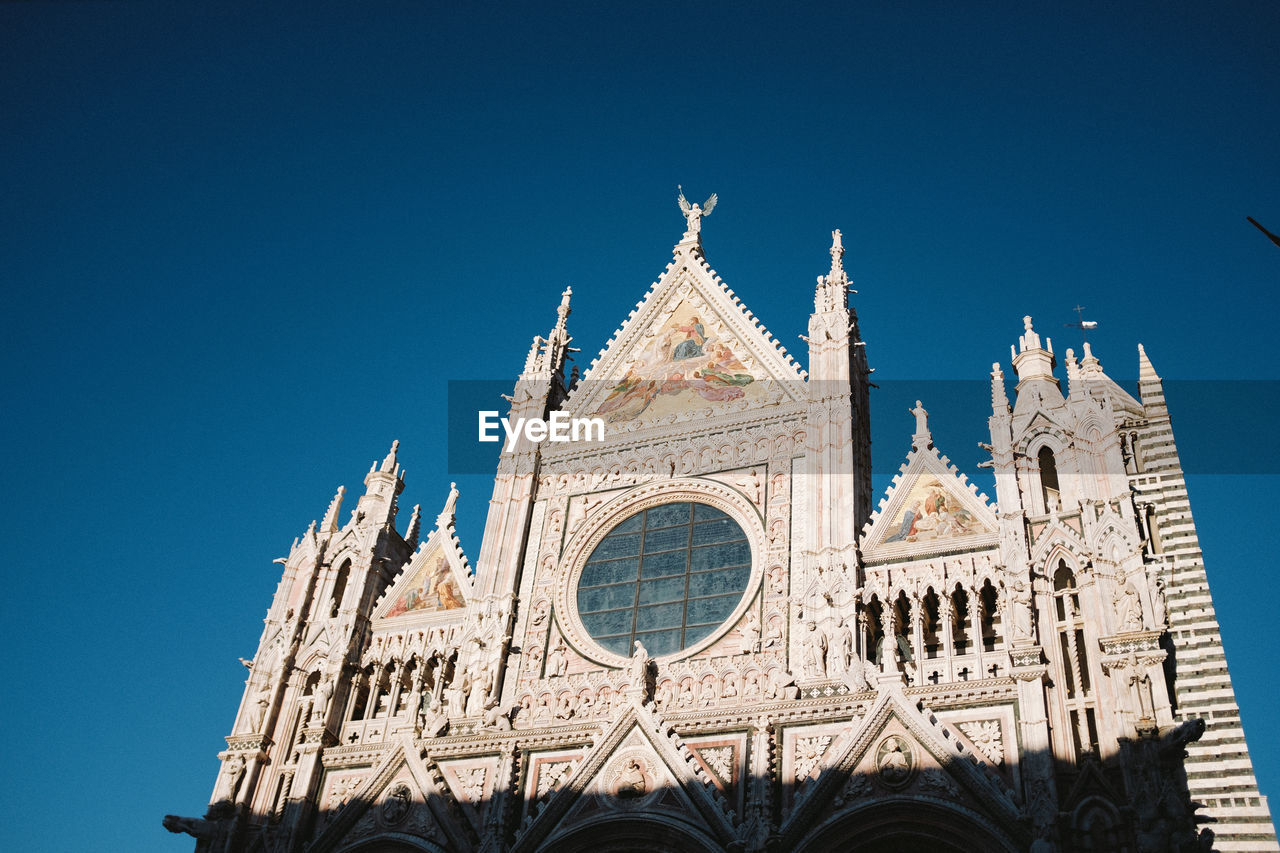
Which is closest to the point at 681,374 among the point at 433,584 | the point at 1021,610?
the point at 433,584

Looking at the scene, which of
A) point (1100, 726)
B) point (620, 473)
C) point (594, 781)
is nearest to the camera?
point (1100, 726)

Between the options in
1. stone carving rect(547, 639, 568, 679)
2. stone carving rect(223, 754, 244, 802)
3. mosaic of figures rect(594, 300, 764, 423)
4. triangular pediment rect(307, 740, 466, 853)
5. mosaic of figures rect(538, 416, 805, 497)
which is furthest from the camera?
mosaic of figures rect(594, 300, 764, 423)

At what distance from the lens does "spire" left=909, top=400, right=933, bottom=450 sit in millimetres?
19188

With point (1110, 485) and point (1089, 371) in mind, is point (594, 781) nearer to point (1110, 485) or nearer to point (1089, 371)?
point (1110, 485)

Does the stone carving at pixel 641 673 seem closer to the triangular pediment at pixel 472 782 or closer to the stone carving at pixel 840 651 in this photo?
the triangular pediment at pixel 472 782

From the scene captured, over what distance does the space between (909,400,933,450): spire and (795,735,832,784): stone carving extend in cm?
540

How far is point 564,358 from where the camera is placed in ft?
80.7

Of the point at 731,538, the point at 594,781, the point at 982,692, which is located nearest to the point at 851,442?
the point at 731,538

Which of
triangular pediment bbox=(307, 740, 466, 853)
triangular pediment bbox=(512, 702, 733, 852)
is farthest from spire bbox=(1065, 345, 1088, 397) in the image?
triangular pediment bbox=(307, 740, 466, 853)

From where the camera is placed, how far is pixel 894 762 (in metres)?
15.4

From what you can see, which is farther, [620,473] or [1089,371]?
[620,473]

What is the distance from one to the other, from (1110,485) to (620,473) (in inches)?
332

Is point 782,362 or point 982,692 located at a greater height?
point 782,362

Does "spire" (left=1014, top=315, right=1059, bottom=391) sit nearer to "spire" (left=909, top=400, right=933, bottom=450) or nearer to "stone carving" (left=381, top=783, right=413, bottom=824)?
"spire" (left=909, top=400, right=933, bottom=450)
